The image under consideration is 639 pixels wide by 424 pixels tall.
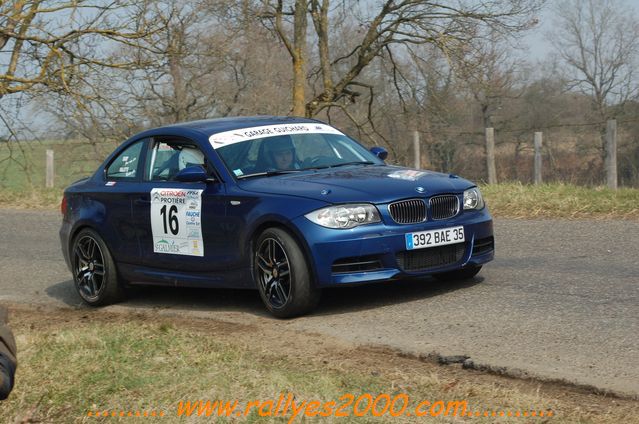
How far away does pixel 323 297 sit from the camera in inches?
333

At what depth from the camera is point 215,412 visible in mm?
5098

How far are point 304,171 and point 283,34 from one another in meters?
16.1

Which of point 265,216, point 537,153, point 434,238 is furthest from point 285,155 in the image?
point 537,153

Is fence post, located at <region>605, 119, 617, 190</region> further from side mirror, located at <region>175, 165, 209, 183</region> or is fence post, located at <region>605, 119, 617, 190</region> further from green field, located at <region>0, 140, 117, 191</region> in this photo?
side mirror, located at <region>175, 165, 209, 183</region>

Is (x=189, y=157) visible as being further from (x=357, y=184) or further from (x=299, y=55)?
(x=299, y=55)

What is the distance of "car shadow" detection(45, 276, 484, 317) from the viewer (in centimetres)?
808

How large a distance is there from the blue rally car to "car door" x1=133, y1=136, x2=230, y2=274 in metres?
0.01

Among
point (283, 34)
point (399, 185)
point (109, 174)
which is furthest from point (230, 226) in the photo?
point (283, 34)

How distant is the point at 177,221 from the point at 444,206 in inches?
88.7

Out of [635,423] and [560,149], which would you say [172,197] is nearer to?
[635,423]

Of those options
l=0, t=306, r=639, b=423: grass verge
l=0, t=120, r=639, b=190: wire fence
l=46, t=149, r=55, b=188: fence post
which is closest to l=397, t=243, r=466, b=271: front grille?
l=0, t=306, r=639, b=423: grass verge

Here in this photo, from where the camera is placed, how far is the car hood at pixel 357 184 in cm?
754

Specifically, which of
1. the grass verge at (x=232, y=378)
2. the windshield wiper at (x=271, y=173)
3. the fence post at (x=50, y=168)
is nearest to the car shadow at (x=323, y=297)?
the grass verge at (x=232, y=378)

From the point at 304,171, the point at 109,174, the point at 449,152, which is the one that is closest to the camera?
the point at 304,171
